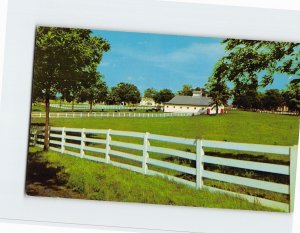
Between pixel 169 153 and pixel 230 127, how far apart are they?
2.99ft

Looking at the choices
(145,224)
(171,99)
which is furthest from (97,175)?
(171,99)

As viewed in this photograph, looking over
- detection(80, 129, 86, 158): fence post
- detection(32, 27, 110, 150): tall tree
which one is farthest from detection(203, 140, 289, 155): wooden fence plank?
detection(32, 27, 110, 150): tall tree

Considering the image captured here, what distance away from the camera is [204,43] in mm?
6488

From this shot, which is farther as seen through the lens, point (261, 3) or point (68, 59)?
point (68, 59)

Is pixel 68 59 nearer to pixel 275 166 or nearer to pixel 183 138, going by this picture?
pixel 183 138

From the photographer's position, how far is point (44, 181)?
22.6 ft

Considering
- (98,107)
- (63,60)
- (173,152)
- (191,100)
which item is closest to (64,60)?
(63,60)

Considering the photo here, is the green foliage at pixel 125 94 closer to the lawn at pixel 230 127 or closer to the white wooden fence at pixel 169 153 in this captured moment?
the lawn at pixel 230 127

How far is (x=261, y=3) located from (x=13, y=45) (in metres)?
3.32

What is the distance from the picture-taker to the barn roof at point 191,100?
6.61 metres

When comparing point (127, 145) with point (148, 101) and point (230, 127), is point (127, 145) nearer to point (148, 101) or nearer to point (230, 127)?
point (148, 101)

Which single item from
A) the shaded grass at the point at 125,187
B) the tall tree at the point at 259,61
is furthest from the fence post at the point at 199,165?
the tall tree at the point at 259,61

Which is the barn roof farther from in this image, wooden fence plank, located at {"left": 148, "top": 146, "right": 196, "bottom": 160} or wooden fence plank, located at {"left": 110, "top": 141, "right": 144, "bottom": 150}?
wooden fence plank, located at {"left": 110, "top": 141, "right": 144, "bottom": 150}

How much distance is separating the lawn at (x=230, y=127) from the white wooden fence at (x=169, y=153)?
84 mm
